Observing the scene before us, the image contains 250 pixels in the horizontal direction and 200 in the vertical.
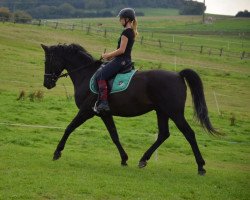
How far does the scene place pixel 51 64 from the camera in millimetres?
12305

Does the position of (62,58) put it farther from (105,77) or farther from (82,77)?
(105,77)

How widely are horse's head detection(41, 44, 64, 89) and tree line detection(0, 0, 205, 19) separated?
356 feet

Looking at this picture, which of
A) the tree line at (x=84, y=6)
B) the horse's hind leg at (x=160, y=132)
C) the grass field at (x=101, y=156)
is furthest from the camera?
the tree line at (x=84, y=6)

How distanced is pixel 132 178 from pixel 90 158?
2398 mm

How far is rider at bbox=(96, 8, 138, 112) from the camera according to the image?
1106 cm

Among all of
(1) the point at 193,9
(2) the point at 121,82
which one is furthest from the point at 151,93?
(1) the point at 193,9

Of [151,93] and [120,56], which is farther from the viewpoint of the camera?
[120,56]

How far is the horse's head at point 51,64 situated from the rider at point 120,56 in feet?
4.92

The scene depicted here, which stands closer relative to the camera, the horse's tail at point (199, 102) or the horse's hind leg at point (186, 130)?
the horse's hind leg at point (186, 130)

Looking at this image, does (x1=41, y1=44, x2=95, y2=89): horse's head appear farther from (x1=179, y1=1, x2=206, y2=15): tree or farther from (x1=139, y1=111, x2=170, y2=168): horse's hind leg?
(x1=179, y1=1, x2=206, y2=15): tree

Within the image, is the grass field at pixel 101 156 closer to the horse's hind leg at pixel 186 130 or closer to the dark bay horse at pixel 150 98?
the horse's hind leg at pixel 186 130

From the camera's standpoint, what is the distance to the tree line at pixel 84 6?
131 metres

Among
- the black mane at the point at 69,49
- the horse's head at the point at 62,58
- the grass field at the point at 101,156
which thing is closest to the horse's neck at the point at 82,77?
the horse's head at the point at 62,58

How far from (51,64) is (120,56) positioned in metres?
2.09
